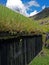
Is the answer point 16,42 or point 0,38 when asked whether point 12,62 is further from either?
point 0,38

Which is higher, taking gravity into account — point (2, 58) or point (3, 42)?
point (3, 42)

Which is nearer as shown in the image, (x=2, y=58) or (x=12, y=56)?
(x=2, y=58)

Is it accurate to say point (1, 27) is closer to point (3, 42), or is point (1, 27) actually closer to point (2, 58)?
point (3, 42)

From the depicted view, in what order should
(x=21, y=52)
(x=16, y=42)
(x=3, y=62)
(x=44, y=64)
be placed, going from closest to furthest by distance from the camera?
1. (x=3, y=62)
2. (x=16, y=42)
3. (x=21, y=52)
4. (x=44, y=64)

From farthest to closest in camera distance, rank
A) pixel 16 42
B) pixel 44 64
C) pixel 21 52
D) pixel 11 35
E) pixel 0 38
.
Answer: pixel 44 64 < pixel 21 52 < pixel 16 42 < pixel 11 35 < pixel 0 38

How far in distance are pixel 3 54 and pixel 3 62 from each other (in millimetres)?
375

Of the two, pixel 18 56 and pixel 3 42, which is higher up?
pixel 3 42

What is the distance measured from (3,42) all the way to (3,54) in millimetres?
567

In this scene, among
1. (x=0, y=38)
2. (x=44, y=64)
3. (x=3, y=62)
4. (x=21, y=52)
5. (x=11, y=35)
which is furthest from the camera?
(x=44, y=64)

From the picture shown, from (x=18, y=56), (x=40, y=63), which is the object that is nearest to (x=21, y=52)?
(x=18, y=56)

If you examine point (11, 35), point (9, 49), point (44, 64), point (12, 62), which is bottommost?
point (44, 64)

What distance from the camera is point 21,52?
14.3 m

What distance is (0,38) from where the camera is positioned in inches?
383

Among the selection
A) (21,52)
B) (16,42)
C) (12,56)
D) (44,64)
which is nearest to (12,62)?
(12,56)
